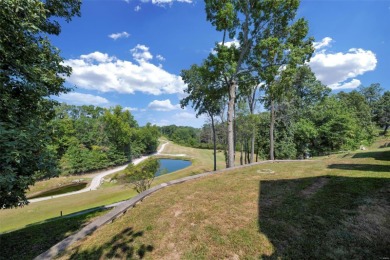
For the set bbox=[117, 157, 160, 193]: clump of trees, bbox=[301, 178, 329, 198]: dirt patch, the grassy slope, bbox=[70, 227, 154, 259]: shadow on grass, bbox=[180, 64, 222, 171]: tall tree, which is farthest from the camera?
bbox=[180, 64, 222, 171]: tall tree

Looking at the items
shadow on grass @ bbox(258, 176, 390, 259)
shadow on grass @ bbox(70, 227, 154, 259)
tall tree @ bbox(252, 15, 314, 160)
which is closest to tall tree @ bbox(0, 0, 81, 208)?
shadow on grass @ bbox(70, 227, 154, 259)

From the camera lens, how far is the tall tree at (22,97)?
4.03 meters

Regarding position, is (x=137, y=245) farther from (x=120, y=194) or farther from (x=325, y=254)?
(x=120, y=194)

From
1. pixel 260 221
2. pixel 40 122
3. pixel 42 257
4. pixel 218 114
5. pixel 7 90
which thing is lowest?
pixel 42 257

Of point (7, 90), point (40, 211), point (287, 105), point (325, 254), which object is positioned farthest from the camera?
point (287, 105)

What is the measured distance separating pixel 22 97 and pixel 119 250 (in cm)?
474

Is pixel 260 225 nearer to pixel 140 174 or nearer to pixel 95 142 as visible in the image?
pixel 140 174

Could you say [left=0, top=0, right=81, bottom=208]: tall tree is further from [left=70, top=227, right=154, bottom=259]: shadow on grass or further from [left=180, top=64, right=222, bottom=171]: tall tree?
[left=180, top=64, right=222, bottom=171]: tall tree

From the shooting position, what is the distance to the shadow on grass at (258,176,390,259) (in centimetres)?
343

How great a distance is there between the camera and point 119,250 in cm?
400

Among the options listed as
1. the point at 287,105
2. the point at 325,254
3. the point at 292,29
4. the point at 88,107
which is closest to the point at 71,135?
the point at 88,107

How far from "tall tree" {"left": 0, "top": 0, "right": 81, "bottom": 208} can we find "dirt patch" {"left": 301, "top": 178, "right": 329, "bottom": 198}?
24.3 feet

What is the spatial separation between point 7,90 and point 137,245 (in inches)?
192

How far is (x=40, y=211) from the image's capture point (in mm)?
16891
